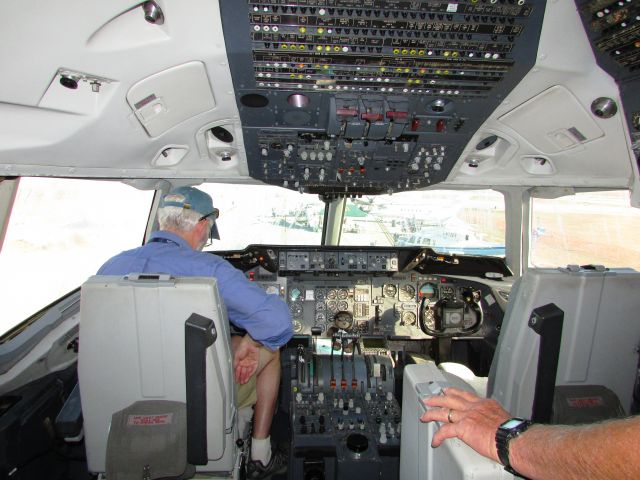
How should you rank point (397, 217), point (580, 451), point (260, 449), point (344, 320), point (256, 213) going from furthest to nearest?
point (397, 217)
point (256, 213)
point (344, 320)
point (260, 449)
point (580, 451)

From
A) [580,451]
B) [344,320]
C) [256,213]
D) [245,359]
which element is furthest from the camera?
[256,213]

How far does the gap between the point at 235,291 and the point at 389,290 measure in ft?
6.83

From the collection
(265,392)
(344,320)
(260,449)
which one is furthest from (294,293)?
(260,449)

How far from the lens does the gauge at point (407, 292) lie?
11.7 feet

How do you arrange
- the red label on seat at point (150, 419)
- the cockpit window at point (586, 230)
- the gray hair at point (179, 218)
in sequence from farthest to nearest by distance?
the cockpit window at point (586, 230)
the gray hair at point (179, 218)
the red label on seat at point (150, 419)

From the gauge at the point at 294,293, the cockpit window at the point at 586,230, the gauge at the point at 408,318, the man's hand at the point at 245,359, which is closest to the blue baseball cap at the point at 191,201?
the man's hand at the point at 245,359

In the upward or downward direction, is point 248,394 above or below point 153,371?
below

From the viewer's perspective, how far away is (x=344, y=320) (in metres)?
3.50

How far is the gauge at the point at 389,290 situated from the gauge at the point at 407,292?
0.22ft

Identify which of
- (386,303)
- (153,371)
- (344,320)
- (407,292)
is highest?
(153,371)

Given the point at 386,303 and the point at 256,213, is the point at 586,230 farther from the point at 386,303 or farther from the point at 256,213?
the point at 256,213

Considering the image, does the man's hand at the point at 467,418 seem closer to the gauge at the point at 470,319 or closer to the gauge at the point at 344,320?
the gauge at the point at 344,320

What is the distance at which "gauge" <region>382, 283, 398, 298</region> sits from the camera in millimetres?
3547

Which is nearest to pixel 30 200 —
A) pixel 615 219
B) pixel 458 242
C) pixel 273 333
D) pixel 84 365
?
pixel 84 365
